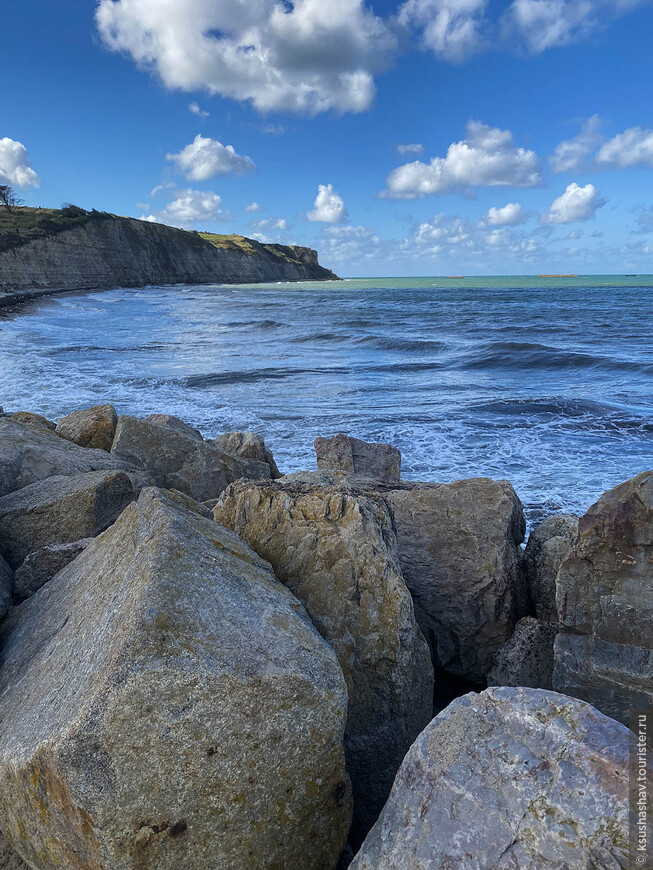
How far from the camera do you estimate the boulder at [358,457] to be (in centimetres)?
735

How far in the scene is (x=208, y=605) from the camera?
2.14 m

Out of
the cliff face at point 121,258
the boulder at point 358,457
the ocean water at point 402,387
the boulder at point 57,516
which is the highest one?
the cliff face at point 121,258

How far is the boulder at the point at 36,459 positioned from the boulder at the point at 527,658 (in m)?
3.47

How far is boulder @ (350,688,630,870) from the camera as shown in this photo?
1572 millimetres

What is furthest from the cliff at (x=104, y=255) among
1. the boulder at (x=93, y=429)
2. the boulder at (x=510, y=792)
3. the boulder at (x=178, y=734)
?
the boulder at (x=510, y=792)

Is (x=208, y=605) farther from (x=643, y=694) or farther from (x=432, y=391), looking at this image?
(x=432, y=391)

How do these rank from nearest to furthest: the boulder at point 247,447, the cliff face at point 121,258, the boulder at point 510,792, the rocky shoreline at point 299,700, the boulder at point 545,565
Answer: the boulder at point 510,792 → the rocky shoreline at point 299,700 → the boulder at point 545,565 → the boulder at point 247,447 → the cliff face at point 121,258

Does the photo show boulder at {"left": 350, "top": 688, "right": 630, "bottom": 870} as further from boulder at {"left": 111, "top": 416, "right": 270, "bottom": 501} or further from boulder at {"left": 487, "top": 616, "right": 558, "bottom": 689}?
boulder at {"left": 111, "top": 416, "right": 270, "bottom": 501}

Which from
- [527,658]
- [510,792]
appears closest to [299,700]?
[510,792]

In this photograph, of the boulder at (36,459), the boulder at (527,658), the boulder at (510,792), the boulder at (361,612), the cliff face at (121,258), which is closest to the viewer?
the boulder at (510,792)

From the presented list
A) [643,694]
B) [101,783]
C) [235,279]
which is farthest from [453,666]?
[235,279]

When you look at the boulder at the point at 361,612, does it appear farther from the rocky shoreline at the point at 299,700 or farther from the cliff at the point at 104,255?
the cliff at the point at 104,255

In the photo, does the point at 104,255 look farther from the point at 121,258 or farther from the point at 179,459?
the point at 179,459

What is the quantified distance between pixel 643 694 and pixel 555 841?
1.49 metres
